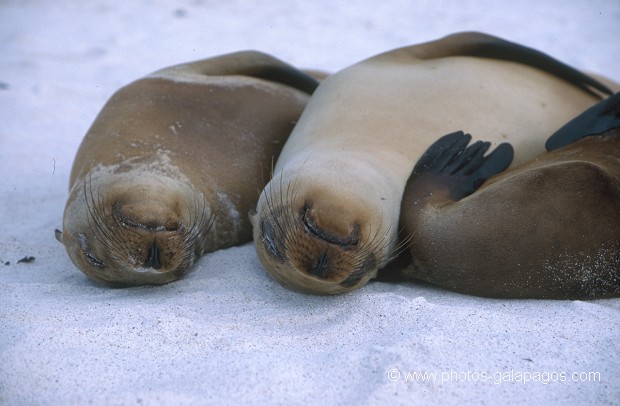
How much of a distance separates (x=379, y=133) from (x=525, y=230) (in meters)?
0.83

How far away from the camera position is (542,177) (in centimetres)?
303

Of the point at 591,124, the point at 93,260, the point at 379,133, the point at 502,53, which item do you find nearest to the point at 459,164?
the point at 379,133

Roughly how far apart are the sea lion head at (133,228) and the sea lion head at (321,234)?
346 mm

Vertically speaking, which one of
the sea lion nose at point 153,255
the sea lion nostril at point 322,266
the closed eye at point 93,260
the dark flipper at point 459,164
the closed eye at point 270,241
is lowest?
the closed eye at point 93,260

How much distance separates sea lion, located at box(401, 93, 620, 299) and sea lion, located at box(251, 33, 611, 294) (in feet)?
0.51

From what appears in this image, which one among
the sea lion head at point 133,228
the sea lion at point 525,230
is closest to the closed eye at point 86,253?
the sea lion head at point 133,228

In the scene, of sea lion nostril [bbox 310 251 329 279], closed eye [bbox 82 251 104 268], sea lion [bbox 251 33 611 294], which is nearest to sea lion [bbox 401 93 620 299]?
sea lion [bbox 251 33 611 294]

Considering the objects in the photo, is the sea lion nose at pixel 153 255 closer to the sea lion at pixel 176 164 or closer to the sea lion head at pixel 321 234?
the sea lion at pixel 176 164

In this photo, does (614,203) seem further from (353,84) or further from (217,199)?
(217,199)

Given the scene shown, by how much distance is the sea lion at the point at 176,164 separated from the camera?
3.05 meters

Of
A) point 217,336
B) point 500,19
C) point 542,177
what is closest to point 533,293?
point 542,177

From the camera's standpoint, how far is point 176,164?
3.47m

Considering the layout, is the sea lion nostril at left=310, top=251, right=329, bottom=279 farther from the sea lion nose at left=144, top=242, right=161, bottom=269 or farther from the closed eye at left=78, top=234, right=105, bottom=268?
the closed eye at left=78, top=234, right=105, bottom=268

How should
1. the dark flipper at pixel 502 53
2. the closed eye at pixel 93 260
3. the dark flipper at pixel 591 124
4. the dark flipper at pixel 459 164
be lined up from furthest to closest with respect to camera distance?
the dark flipper at pixel 502 53, the dark flipper at pixel 591 124, the dark flipper at pixel 459 164, the closed eye at pixel 93 260
